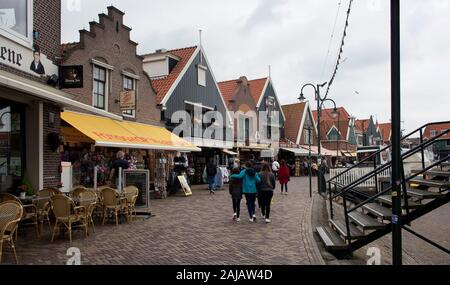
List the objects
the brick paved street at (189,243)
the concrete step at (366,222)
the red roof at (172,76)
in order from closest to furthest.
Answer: the brick paved street at (189,243), the concrete step at (366,222), the red roof at (172,76)

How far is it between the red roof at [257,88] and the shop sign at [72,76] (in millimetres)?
24808

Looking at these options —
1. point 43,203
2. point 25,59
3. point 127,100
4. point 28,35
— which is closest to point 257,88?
point 127,100

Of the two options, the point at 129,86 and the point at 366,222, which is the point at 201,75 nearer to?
the point at 129,86

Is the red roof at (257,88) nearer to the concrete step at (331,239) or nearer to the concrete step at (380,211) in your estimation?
the concrete step at (331,239)

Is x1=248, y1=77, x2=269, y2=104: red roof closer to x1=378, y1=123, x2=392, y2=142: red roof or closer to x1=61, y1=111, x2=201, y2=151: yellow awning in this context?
x1=61, y1=111, x2=201, y2=151: yellow awning

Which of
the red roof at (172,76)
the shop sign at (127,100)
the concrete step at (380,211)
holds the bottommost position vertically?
the concrete step at (380,211)

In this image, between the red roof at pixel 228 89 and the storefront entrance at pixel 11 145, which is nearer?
the storefront entrance at pixel 11 145

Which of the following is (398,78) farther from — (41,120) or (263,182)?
(41,120)

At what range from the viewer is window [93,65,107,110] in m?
16.0

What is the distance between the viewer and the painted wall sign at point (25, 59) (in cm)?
898

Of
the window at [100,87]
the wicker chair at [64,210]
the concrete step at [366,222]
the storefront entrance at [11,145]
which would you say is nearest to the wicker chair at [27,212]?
the wicker chair at [64,210]

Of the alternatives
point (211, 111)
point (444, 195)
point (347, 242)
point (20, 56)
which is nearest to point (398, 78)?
point (444, 195)

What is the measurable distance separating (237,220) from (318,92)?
10.6 metres

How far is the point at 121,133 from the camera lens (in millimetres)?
15000
